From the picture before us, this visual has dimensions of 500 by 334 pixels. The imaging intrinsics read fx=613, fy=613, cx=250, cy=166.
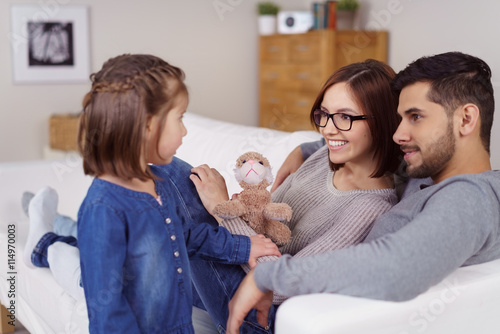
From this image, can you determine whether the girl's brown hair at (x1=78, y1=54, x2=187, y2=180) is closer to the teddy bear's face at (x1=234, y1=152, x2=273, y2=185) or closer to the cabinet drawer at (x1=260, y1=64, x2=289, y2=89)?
the teddy bear's face at (x1=234, y1=152, x2=273, y2=185)

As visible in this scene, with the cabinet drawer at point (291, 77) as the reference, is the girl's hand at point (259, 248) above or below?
below

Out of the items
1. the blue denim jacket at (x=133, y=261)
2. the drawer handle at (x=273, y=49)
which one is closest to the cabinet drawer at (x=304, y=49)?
the drawer handle at (x=273, y=49)

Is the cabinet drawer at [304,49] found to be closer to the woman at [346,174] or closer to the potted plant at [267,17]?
the potted plant at [267,17]

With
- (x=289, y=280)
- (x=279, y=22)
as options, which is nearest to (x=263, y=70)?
(x=279, y=22)

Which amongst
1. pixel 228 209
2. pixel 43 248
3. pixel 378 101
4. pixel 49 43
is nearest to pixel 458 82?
pixel 378 101

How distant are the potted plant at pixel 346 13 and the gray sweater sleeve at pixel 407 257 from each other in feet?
13.5

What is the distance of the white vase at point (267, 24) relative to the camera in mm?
5666

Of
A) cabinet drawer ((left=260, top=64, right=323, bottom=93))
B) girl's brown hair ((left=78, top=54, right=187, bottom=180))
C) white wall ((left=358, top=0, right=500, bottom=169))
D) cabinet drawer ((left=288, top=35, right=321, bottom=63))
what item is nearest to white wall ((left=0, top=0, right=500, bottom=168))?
white wall ((left=358, top=0, right=500, bottom=169))

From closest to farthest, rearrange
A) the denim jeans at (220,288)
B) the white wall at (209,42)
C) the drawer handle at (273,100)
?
the denim jeans at (220,288), the white wall at (209,42), the drawer handle at (273,100)

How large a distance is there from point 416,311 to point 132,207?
1.85ft

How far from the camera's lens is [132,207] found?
1.19 metres

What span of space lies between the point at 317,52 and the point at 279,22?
0.66 meters

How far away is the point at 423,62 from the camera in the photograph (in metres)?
1.41

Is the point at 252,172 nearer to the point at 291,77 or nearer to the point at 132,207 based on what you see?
the point at 132,207
